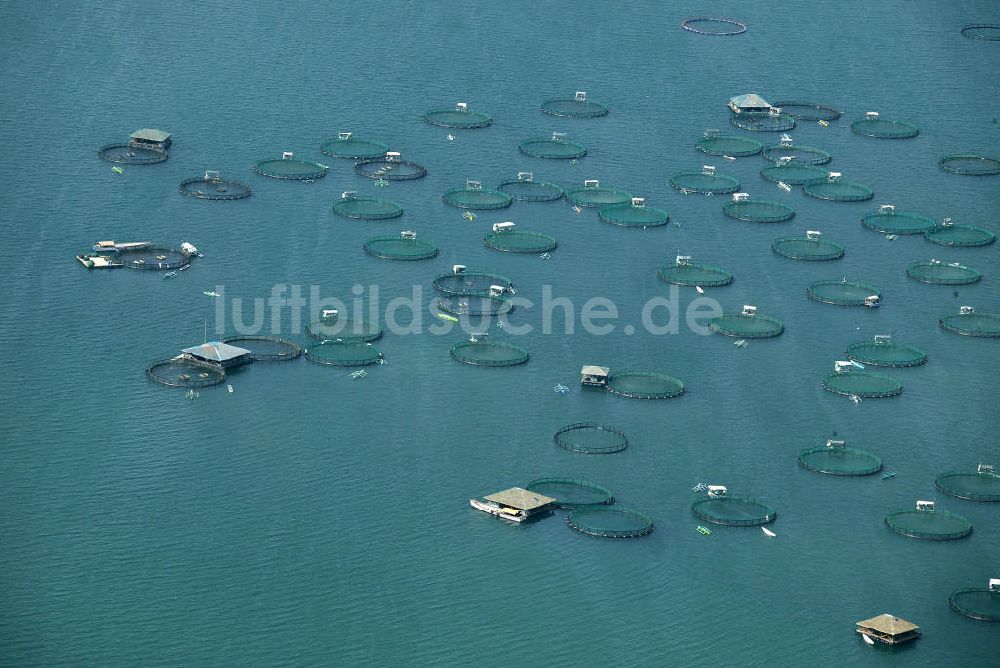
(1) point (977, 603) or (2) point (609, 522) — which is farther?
(2) point (609, 522)

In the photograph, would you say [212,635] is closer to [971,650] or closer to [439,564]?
[439,564]

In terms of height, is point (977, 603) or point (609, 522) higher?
point (609, 522)

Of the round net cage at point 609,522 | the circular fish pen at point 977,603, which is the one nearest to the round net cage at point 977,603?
the circular fish pen at point 977,603

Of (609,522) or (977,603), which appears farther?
(609,522)

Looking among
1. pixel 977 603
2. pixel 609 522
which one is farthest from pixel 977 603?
pixel 609 522

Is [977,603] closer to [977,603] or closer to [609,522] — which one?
[977,603]

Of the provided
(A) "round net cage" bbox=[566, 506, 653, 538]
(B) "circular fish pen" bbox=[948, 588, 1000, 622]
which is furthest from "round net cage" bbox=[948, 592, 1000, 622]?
(A) "round net cage" bbox=[566, 506, 653, 538]

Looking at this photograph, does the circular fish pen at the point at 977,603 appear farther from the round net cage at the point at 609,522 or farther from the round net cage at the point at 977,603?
the round net cage at the point at 609,522

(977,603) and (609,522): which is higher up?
(609,522)
